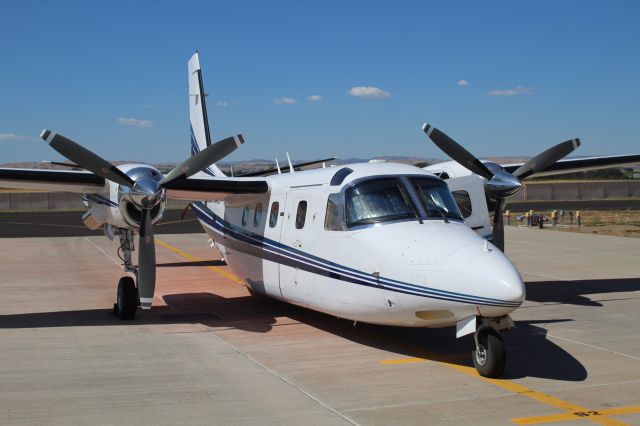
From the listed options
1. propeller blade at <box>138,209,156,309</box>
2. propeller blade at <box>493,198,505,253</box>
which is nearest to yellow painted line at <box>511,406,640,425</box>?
propeller blade at <box>493,198,505,253</box>

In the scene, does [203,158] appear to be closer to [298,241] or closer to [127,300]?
[298,241]

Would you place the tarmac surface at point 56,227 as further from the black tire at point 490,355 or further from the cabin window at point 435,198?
the black tire at point 490,355

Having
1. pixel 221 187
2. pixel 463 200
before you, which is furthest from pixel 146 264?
pixel 463 200

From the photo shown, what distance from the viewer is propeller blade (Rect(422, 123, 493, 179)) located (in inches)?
527

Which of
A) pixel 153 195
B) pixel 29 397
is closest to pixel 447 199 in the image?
pixel 153 195

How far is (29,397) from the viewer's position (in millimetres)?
7734

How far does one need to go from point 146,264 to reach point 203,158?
2110 millimetres

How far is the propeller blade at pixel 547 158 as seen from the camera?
1383 centimetres

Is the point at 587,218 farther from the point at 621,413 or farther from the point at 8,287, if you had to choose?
the point at 621,413

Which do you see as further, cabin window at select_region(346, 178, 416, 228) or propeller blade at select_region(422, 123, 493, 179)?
propeller blade at select_region(422, 123, 493, 179)

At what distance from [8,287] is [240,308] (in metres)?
6.38

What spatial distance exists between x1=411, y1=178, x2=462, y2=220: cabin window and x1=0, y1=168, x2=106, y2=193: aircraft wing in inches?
242

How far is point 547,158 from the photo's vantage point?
1409 cm

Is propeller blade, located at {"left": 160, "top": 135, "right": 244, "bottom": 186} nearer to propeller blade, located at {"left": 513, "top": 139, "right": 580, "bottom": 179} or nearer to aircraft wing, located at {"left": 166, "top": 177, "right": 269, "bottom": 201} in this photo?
aircraft wing, located at {"left": 166, "top": 177, "right": 269, "bottom": 201}
